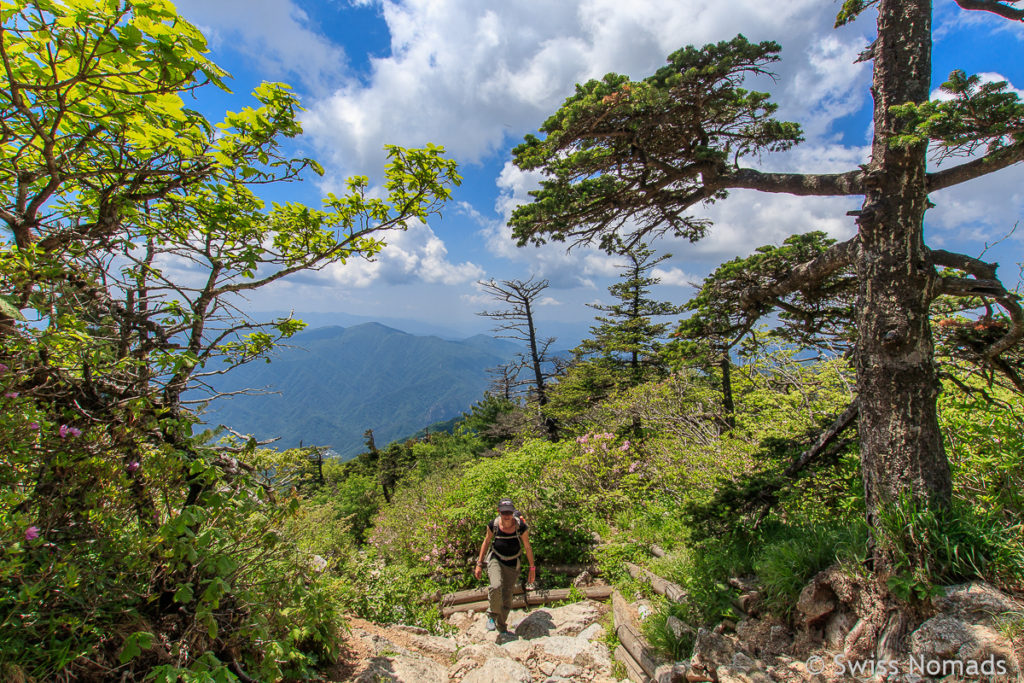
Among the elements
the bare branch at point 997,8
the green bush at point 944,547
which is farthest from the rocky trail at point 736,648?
the bare branch at point 997,8

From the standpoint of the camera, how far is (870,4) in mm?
3770

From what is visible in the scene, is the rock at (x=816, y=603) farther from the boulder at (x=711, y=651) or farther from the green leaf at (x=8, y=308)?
the green leaf at (x=8, y=308)

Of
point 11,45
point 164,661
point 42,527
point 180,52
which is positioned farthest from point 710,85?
point 164,661

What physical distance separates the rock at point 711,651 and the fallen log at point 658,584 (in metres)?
1.13

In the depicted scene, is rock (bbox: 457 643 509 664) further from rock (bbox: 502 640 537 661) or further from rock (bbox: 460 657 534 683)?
rock (bbox: 460 657 534 683)

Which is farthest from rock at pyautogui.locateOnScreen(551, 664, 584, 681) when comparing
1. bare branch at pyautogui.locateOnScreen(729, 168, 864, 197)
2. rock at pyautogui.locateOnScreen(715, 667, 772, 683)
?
bare branch at pyautogui.locateOnScreen(729, 168, 864, 197)

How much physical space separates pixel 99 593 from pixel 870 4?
25.1ft

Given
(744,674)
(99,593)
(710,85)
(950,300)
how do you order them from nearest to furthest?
(99,593) → (744,674) → (710,85) → (950,300)

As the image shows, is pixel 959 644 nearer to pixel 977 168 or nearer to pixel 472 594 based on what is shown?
pixel 977 168

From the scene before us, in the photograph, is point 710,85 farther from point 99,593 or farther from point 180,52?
point 99,593

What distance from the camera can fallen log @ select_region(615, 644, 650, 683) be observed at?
440cm

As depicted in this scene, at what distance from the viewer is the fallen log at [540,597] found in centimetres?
681

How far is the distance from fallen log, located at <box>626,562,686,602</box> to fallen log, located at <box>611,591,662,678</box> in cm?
47

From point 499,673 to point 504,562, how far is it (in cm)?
186
